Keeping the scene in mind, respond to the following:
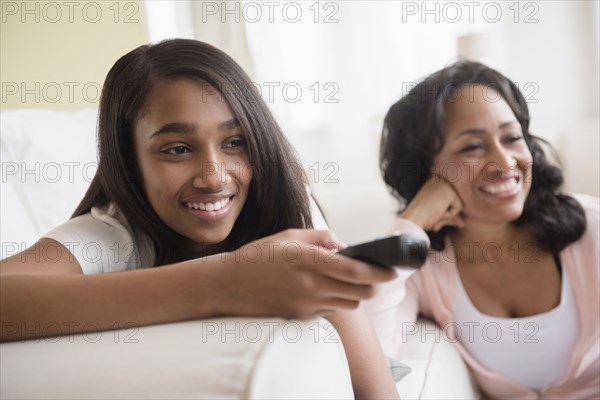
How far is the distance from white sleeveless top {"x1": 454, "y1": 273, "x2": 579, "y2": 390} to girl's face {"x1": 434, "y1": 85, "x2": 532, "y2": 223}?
181mm

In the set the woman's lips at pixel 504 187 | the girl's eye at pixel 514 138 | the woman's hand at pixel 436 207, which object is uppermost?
the girl's eye at pixel 514 138

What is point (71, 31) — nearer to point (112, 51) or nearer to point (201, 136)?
point (112, 51)

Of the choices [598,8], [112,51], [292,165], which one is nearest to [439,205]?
[292,165]

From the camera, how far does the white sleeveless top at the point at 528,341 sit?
1229 mm

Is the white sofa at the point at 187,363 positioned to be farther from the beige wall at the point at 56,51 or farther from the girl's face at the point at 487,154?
the beige wall at the point at 56,51

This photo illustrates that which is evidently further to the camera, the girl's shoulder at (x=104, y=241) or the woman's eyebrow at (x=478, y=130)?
the woman's eyebrow at (x=478, y=130)

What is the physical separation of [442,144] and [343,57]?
1.25 metres

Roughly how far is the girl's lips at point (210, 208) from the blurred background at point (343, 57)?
Answer: 80 cm

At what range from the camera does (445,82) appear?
1.34 metres

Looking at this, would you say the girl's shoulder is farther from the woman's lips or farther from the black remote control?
the woman's lips

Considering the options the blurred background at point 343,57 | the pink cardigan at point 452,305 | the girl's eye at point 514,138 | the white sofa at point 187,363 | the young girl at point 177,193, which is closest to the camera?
the white sofa at point 187,363

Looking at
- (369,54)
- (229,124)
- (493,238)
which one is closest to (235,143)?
(229,124)

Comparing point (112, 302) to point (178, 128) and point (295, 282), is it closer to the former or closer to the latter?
point (295, 282)

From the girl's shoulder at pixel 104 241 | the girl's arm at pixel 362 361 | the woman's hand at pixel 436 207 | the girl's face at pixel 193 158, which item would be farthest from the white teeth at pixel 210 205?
the woman's hand at pixel 436 207
